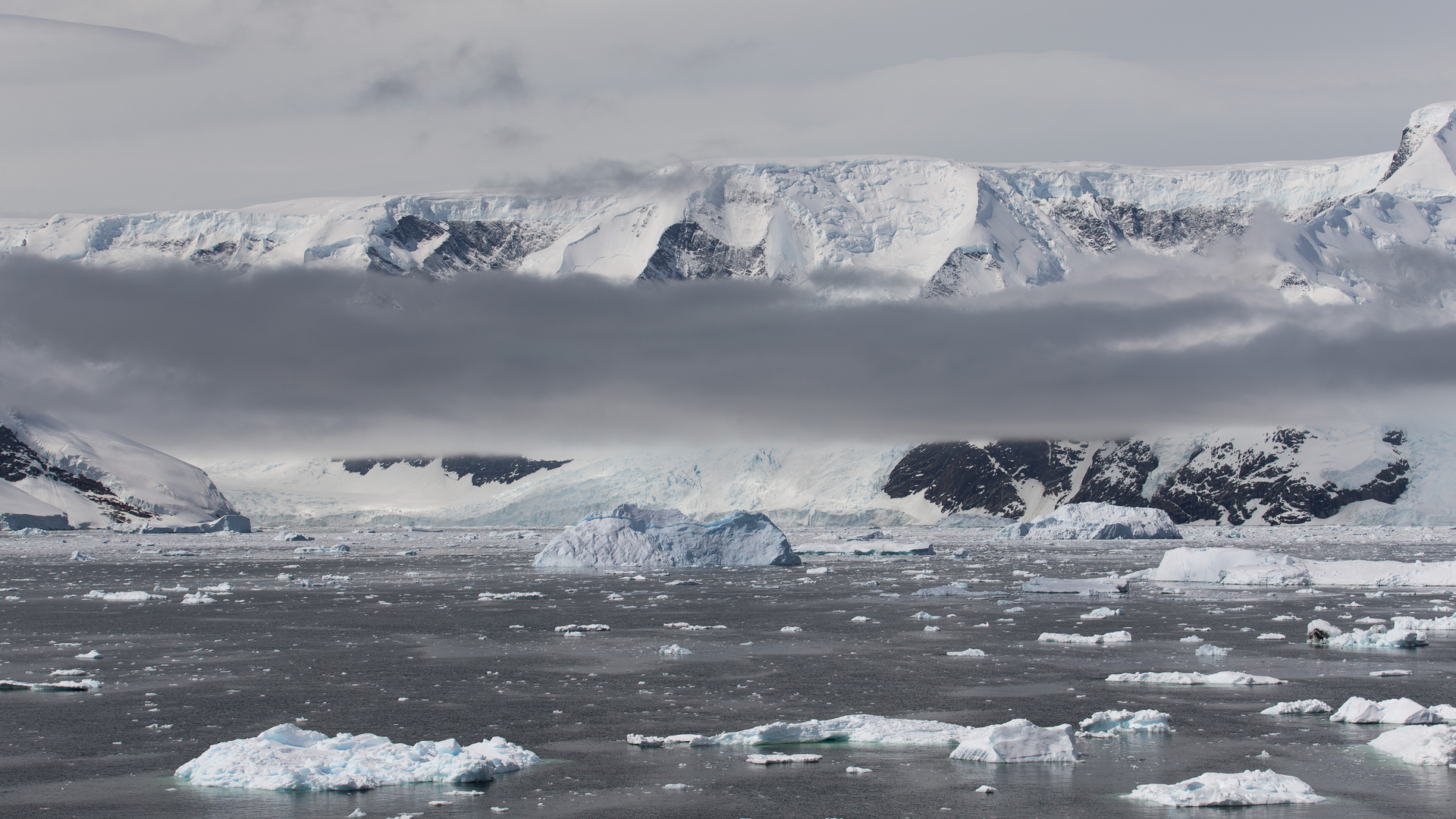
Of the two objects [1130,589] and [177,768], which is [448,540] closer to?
[1130,589]

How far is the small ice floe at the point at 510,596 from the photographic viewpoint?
43688mm

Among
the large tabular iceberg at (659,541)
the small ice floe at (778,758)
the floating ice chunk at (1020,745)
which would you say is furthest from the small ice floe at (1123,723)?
the large tabular iceberg at (659,541)

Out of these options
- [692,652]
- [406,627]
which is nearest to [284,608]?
[406,627]

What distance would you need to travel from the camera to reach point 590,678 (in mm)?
24578

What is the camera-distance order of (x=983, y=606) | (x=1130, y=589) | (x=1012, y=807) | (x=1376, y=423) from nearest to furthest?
1. (x=1012, y=807)
2. (x=983, y=606)
3. (x=1130, y=589)
4. (x=1376, y=423)

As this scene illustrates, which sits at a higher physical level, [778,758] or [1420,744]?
[778,758]

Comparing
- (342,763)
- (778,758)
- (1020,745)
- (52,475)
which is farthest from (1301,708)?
(52,475)

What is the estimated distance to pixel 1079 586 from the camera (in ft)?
149

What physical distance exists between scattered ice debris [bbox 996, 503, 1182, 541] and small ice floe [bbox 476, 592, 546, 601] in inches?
3022

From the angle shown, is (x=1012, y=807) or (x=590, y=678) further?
(x=590, y=678)

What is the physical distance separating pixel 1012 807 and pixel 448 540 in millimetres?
116392

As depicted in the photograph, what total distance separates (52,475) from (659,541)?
452 ft

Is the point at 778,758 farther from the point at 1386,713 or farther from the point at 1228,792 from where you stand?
the point at 1386,713

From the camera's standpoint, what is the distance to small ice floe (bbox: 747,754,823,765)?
17.3 m
